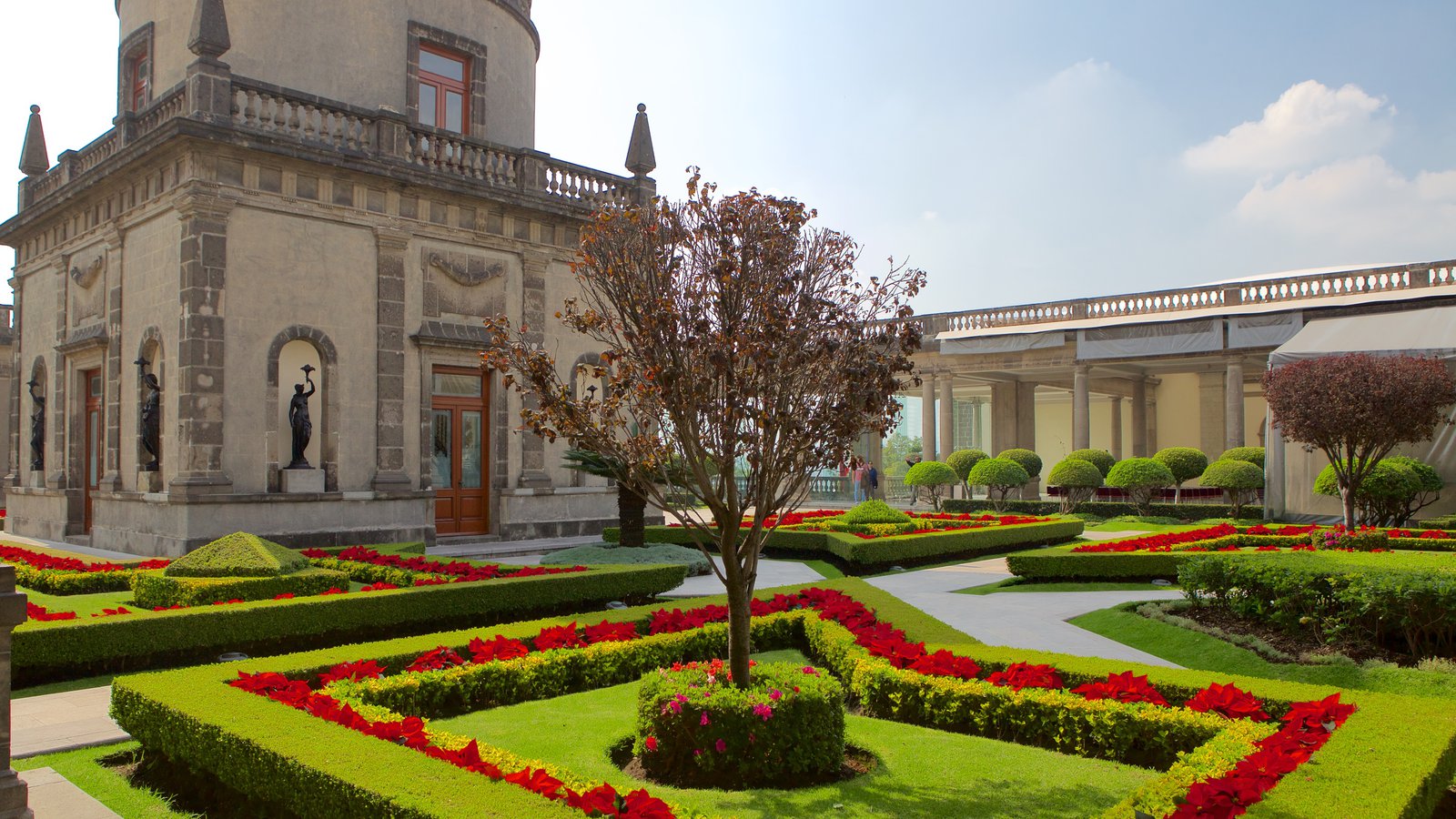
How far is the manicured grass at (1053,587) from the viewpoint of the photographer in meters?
13.4

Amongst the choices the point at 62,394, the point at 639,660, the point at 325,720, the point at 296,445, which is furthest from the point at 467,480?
the point at 325,720

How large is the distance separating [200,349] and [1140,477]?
21.8m

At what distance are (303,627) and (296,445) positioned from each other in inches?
309

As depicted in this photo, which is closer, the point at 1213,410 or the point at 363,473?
the point at 363,473

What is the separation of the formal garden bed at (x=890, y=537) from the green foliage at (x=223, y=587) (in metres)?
6.56

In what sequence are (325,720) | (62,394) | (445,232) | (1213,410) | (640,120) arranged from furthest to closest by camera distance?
(1213,410) < (640,120) < (62,394) < (445,232) < (325,720)

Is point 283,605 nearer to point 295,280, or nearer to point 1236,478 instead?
point 295,280

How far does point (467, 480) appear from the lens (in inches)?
769

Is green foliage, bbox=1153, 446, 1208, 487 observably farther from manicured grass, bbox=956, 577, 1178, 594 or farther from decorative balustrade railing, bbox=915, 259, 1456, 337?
manicured grass, bbox=956, 577, 1178, 594

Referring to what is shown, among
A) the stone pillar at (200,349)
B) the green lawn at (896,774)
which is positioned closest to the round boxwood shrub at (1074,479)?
the stone pillar at (200,349)

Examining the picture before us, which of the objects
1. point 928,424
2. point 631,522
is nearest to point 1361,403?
point 631,522

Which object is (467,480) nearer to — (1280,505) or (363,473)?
(363,473)

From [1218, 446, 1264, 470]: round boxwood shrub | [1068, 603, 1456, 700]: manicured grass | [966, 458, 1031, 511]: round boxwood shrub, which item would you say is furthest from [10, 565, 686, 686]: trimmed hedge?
[1218, 446, 1264, 470]: round boxwood shrub

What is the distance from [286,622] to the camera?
9.49m
